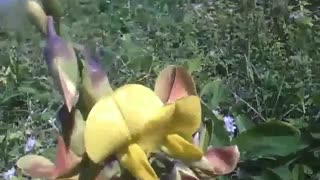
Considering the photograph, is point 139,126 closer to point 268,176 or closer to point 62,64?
point 62,64

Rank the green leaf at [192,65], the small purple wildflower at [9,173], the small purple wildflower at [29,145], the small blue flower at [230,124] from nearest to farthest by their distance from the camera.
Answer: the green leaf at [192,65] < the small blue flower at [230,124] < the small purple wildflower at [9,173] < the small purple wildflower at [29,145]

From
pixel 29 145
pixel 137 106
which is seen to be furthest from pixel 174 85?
pixel 29 145

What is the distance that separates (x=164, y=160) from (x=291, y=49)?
74.8 inches

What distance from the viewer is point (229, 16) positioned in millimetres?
2797

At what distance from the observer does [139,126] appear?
0.53 meters

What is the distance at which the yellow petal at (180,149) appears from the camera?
1.67ft

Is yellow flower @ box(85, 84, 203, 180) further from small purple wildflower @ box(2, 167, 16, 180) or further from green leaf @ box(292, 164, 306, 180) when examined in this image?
A: small purple wildflower @ box(2, 167, 16, 180)

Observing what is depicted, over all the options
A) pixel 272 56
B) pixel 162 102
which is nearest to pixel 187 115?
pixel 162 102

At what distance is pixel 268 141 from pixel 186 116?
30 cm

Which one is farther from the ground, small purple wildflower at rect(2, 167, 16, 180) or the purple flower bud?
the purple flower bud

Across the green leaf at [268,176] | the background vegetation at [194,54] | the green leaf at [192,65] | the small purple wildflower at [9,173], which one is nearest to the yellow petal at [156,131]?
the green leaf at [268,176]

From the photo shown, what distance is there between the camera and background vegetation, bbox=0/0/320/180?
2.00 metres

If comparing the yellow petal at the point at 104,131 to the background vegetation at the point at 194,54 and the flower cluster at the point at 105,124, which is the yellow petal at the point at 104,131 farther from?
the background vegetation at the point at 194,54

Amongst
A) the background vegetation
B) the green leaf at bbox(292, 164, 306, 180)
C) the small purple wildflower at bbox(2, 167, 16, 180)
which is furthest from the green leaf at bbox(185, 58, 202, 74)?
the small purple wildflower at bbox(2, 167, 16, 180)
